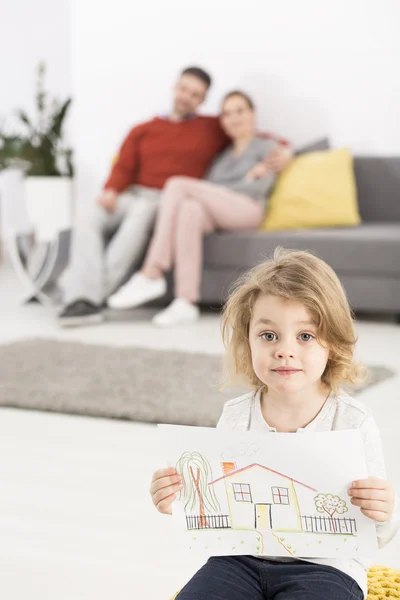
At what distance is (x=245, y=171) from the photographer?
169 inches

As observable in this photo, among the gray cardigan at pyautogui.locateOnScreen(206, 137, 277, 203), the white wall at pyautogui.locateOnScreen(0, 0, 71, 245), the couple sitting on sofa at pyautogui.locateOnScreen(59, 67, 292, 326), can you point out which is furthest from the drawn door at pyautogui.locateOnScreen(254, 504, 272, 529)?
the white wall at pyautogui.locateOnScreen(0, 0, 71, 245)

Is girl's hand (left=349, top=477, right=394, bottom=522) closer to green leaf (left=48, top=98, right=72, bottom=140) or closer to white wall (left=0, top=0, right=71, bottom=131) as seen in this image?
green leaf (left=48, top=98, right=72, bottom=140)

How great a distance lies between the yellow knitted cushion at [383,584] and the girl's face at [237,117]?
3.14 m

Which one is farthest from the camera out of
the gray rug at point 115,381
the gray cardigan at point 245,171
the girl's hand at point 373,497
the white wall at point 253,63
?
the white wall at point 253,63

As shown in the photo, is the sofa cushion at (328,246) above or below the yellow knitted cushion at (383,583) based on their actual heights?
below

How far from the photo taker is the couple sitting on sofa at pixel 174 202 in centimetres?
398

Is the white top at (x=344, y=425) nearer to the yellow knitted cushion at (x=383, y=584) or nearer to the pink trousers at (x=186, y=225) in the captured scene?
the yellow knitted cushion at (x=383, y=584)

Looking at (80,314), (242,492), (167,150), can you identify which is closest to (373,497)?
(242,492)

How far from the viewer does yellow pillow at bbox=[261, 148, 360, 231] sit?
13.9 feet

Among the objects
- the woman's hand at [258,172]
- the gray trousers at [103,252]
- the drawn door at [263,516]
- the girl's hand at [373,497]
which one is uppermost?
the girl's hand at [373,497]

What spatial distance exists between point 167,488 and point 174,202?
2.94m

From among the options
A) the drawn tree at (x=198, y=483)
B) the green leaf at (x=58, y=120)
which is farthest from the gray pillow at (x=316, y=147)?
the drawn tree at (x=198, y=483)

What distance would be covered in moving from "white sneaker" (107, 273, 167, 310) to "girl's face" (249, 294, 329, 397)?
2.78 m

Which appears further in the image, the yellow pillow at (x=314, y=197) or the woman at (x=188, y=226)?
the yellow pillow at (x=314, y=197)
